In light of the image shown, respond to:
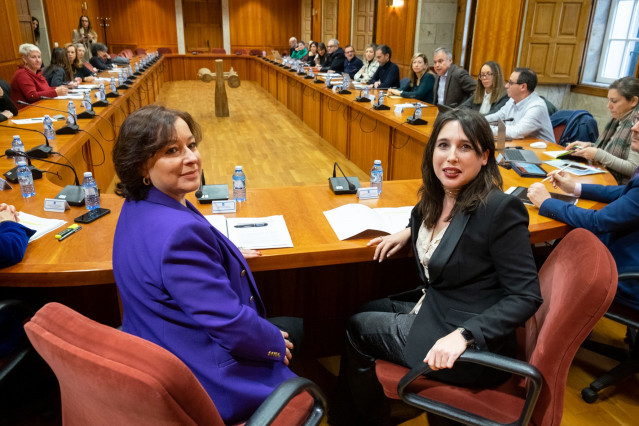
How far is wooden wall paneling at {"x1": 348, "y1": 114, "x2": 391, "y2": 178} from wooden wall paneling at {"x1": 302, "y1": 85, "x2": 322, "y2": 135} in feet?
4.60

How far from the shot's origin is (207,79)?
8.19m

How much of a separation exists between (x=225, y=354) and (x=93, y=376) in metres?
0.42

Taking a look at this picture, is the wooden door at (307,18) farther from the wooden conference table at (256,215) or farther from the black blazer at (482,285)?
the black blazer at (482,285)

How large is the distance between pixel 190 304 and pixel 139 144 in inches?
17.1

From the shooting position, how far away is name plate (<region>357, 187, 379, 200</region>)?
223 cm

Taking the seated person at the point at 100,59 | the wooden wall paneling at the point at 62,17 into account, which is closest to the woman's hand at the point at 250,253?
the seated person at the point at 100,59

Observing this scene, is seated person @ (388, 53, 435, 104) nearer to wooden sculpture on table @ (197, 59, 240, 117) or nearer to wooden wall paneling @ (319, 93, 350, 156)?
wooden wall paneling @ (319, 93, 350, 156)

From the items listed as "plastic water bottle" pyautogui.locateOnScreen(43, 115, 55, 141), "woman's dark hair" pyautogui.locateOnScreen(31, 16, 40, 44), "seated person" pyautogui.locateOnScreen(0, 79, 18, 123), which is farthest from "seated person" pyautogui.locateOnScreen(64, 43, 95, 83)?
"plastic water bottle" pyautogui.locateOnScreen(43, 115, 55, 141)

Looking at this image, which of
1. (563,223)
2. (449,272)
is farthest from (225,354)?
(563,223)

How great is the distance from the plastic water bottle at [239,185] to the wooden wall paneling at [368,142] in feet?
8.83

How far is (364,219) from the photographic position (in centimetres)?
192

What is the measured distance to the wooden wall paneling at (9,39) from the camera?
742 centimetres

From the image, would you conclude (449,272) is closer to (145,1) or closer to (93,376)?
(93,376)

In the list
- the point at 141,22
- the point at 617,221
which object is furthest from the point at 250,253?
the point at 141,22
